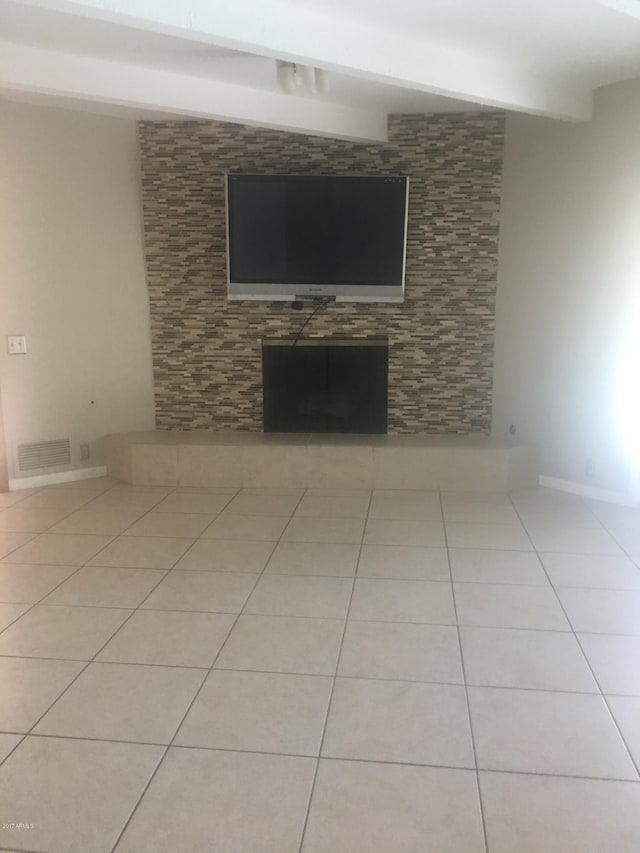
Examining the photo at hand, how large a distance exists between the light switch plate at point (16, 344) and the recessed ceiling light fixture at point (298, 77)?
2.44 m

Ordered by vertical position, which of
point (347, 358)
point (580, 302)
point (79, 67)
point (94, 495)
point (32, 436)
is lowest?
point (94, 495)

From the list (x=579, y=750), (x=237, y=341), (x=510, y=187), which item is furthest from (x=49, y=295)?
(x=579, y=750)

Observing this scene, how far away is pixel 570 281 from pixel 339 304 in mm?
1612

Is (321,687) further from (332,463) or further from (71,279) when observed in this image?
(71,279)

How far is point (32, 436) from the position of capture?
4.80 m

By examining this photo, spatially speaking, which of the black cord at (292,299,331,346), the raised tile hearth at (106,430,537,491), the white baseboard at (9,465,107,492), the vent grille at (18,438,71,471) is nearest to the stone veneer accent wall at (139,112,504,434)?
the black cord at (292,299,331,346)

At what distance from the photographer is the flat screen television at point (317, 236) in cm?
476

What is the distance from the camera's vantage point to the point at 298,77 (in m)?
3.63

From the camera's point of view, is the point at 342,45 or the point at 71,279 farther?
the point at 71,279

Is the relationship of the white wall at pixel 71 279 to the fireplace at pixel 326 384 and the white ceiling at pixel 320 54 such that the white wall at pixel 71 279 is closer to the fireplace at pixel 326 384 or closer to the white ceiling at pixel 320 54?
the white ceiling at pixel 320 54

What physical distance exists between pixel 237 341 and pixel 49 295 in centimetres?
135

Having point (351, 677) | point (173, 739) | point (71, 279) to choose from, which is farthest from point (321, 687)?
point (71, 279)

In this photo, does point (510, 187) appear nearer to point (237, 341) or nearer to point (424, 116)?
point (424, 116)

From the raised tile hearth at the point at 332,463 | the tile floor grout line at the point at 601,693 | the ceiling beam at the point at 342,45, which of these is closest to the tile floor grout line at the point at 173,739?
the tile floor grout line at the point at 601,693
